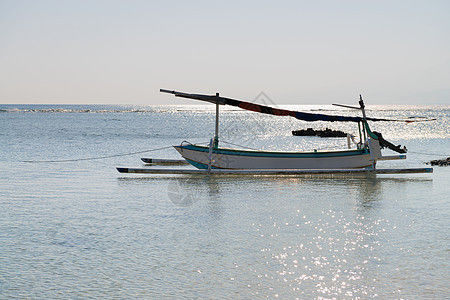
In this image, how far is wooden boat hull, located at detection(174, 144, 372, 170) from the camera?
2803cm

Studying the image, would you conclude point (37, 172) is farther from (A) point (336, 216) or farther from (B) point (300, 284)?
(B) point (300, 284)

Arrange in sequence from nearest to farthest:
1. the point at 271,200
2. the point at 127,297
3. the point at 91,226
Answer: the point at 127,297, the point at 91,226, the point at 271,200

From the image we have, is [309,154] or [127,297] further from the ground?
[309,154]

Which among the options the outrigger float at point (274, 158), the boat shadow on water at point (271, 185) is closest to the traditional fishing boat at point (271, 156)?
the outrigger float at point (274, 158)

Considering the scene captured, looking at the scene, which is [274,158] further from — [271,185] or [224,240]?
[224,240]

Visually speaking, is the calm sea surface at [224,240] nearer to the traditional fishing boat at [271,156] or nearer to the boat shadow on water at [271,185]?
the boat shadow on water at [271,185]

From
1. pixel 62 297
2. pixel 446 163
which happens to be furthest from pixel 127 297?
pixel 446 163

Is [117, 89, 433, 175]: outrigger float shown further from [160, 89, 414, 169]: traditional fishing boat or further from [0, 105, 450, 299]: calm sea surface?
[0, 105, 450, 299]: calm sea surface

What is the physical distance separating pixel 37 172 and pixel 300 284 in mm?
21729

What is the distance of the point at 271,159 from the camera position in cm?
2823

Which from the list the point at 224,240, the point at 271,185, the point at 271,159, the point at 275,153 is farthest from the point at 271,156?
the point at 224,240

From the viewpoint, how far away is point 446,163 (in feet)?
110

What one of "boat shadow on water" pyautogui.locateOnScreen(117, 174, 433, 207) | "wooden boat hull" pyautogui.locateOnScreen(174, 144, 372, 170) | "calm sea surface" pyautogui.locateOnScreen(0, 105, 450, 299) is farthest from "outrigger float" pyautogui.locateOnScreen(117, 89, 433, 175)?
"calm sea surface" pyautogui.locateOnScreen(0, 105, 450, 299)

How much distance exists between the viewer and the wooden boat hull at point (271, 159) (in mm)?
28031
